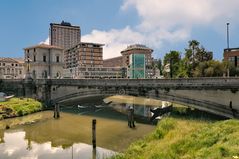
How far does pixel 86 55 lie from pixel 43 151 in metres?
119

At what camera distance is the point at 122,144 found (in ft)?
85.9

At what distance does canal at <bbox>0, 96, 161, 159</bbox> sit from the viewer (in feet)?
80.2

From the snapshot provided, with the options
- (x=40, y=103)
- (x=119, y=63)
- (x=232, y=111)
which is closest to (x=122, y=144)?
(x=232, y=111)

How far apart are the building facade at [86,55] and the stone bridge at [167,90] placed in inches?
3330

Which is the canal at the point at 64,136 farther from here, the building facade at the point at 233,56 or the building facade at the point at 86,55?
the building facade at the point at 86,55

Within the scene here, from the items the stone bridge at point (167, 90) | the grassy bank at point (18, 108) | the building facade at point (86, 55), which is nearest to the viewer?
the stone bridge at point (167, 90)

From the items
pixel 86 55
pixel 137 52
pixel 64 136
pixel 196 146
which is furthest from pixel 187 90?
pixel 137 52

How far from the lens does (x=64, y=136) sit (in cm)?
3100

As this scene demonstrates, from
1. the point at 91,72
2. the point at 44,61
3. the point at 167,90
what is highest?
the point at 44,61

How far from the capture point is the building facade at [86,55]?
141250 millimetres

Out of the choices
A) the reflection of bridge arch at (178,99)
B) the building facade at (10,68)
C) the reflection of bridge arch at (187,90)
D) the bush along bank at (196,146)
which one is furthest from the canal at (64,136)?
the building facade at (10,68)

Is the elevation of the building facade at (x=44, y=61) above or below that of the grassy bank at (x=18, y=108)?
above

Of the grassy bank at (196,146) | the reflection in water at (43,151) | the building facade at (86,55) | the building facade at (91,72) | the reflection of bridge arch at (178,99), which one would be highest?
the building facade at (86,55)

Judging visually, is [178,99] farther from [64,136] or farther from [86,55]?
[86,55]
